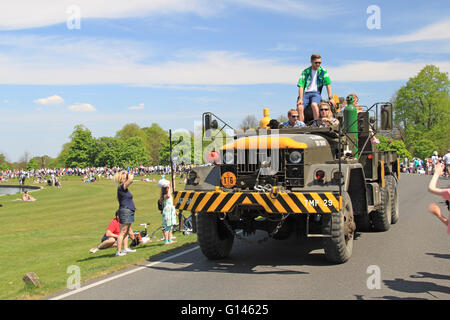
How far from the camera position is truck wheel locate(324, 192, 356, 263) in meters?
7.95

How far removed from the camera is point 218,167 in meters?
9.30

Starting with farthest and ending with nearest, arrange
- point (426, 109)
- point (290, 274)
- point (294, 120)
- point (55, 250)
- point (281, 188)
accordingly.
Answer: point (426, 109) < point (55, 250) < point (294, 120) < point (281, 188) < point (290, 274)

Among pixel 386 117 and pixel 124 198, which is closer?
pixel 386 117

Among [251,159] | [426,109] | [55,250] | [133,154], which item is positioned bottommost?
[55,250]

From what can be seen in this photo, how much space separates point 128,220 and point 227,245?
2.35 metres

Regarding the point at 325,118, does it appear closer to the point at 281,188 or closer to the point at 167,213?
the point at 281,188

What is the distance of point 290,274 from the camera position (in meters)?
7.82

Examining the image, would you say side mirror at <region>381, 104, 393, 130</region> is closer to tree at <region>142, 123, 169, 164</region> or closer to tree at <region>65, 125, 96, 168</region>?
Result: tree at <region>65, 125, 96, 168</region>

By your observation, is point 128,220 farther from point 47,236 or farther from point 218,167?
point 47,236

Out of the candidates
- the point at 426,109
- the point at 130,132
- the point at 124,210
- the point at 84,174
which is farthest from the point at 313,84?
the point at 130,132

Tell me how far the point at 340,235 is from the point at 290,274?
1.01 m

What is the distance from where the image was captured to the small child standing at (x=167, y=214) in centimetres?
1173

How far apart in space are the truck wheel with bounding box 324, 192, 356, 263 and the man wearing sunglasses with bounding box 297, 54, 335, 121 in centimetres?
341
